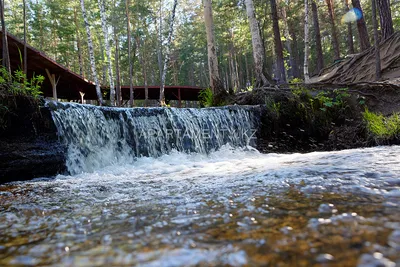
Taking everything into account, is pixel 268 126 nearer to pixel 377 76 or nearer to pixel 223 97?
pixel 223 97

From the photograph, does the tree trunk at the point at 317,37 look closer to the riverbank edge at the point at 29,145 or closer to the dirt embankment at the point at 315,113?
the dirt embankment at the point at 315,113

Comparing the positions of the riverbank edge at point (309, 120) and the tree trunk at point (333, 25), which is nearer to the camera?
the riverbank edge at point (309, 120)

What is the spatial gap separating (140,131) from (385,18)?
1137 cm

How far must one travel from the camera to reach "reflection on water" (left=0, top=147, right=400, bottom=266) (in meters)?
1.18

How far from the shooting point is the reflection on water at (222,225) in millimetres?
1182

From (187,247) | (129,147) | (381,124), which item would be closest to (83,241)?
(187,247)

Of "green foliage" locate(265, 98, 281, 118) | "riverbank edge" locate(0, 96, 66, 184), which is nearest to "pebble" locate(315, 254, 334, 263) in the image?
"riverbank edge" locate(0, 96, 66, 184)

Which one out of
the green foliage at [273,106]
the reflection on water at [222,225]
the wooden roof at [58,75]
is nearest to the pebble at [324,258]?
the reflection on water at [222,225]

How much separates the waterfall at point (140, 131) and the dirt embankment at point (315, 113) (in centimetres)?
59

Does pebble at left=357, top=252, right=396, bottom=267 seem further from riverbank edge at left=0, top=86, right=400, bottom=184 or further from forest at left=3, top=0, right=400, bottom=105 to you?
forest at left=3, top=0, right=400, bottom=105

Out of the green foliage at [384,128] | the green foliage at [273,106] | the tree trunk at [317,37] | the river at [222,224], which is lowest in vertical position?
the river at [222,224]

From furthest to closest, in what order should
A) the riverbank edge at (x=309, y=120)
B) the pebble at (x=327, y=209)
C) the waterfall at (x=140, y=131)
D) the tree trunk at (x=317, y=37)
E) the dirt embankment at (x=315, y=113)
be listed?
the tree trunk at (x=317, y=37) → the dirt embankment at (x=315, y=113) → the riverbank edge at (x=309, y=120) → the waterfall at (x=140, y=131) → the pebble at (x=327, y=209)

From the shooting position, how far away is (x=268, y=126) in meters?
8.45

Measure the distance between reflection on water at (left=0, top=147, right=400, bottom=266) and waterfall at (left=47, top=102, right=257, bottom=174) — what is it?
325cm
